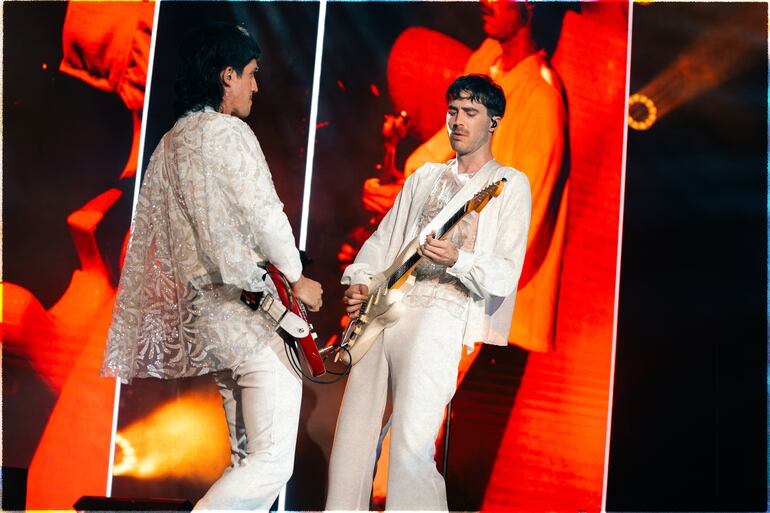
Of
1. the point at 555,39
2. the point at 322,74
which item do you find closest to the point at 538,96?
the point at 555,39

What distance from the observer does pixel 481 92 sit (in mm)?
3510

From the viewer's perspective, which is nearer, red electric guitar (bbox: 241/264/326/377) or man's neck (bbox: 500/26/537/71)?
red electric guitar (bbox: 241/264/326/377)

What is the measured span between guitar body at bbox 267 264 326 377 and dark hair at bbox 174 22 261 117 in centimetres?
66

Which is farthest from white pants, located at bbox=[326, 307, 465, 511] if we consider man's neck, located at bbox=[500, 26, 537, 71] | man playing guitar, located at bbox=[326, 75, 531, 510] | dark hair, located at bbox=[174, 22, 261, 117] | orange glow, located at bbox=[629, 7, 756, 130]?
orange glow, located at bbox=[629, 7, 756, 130]

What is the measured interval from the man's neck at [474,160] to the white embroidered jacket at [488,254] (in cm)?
5

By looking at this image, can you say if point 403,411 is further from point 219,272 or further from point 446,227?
point 219,272

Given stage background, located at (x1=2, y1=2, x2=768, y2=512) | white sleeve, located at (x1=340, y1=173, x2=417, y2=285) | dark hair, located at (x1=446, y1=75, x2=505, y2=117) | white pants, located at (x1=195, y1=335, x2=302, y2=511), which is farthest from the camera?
stage background, located at (x1=2, y1=2, x2=768, y2=512)

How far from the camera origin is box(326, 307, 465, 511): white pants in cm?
314

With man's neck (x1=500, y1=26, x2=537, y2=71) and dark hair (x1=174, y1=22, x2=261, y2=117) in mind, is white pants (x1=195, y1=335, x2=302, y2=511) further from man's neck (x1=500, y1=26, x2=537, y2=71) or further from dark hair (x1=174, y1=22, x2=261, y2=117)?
man's neck (x1=500, y1=26, x2=537, y2=71)

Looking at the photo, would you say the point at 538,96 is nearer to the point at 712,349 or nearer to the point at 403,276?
the point at 712,349

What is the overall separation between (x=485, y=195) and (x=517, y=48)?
86.8 inches

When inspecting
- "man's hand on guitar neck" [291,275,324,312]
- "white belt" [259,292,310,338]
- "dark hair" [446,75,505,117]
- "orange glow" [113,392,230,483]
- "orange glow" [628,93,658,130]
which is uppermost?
"orange glow" [628,93,658,130]

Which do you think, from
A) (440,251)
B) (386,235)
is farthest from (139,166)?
(440,251)

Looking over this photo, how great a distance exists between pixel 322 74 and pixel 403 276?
2194 mm
